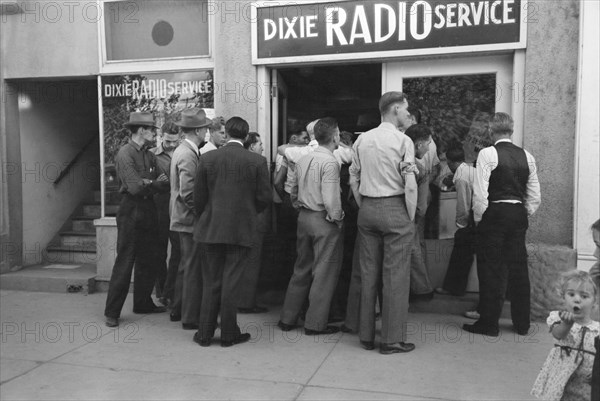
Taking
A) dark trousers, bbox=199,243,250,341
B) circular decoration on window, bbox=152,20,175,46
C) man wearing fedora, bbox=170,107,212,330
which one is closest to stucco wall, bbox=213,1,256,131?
circular decoration on window, bbox=152,20,175,46

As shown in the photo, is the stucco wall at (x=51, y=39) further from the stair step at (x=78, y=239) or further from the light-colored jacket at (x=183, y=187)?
the light-colored jacket at (x=183, y=187)

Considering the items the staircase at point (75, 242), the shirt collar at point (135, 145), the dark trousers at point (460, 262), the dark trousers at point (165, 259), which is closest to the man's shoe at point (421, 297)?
the dark trousers at point (460, 262)

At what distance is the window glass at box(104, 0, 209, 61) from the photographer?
7082 mm

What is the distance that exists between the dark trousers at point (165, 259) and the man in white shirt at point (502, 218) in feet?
9.46

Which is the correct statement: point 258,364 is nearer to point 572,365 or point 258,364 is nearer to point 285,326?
point 285,326

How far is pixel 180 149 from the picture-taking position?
5.56 metres

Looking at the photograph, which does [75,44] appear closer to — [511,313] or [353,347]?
[353,347]

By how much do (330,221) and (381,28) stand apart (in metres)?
2.20

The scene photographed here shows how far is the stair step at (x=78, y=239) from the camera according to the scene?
8.45 meters

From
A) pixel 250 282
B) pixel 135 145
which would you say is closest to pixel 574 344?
pixel 250 282

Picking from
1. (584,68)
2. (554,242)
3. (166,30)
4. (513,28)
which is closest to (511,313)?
(554,242)

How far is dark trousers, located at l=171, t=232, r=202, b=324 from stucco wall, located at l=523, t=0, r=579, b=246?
314 centimetres

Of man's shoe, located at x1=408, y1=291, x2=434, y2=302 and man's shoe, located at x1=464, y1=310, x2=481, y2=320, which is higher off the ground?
man's shoe, located at x1=408, y1=291, x2=434, y2=302

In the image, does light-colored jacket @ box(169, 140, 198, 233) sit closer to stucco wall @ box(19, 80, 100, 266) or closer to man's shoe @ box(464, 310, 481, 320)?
man's shoe @ box(464, 310, 481, 320)
